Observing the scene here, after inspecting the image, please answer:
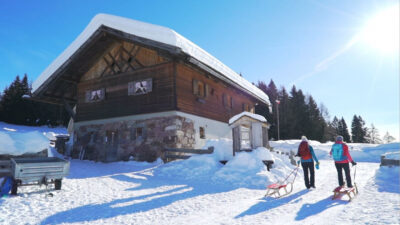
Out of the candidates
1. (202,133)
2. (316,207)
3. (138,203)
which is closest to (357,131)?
(202,133)

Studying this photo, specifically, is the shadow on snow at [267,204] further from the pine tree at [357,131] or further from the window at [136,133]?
the pine tree at [357,131]

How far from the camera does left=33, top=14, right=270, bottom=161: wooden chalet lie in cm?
1354

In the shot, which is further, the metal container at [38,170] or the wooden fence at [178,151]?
the wooden fence at [178,151]

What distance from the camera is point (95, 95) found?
54.9ft

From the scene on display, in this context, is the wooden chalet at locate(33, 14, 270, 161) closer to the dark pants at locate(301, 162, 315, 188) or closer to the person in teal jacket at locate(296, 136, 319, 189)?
the person in teal jacket at locate(296, 136, 319, 189)

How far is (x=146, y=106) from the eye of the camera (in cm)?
1455

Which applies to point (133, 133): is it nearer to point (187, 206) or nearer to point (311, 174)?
point (187, 206)

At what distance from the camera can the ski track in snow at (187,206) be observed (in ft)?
15.0

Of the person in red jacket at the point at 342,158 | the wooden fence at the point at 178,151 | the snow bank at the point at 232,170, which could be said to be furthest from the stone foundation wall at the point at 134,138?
the person in red jacket at the point at 342,158

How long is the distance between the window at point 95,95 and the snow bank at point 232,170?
26.7 feet

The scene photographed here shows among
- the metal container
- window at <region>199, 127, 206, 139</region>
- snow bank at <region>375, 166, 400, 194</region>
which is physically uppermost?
window at <region>199, 127, 206, 139</region>

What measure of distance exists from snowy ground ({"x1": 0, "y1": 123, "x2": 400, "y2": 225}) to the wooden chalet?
494cm

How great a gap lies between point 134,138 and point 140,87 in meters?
3.04

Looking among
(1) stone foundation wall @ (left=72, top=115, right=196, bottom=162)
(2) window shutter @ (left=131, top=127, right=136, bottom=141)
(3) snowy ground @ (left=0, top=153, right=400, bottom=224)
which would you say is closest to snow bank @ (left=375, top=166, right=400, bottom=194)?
(3) snowy ground @ (left=0, top=153, right=400, bottom=224)
